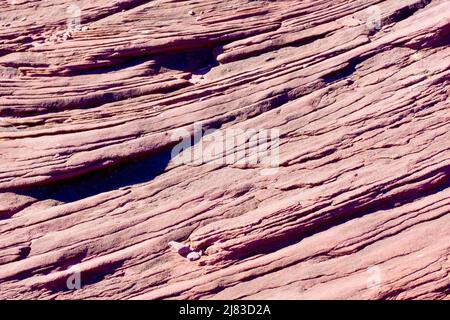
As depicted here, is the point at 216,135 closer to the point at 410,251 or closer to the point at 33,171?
the point at 33,171

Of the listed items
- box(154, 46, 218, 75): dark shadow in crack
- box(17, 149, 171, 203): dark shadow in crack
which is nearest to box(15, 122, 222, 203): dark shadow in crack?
box(17, 149, 171, 203): dark shadow in crack

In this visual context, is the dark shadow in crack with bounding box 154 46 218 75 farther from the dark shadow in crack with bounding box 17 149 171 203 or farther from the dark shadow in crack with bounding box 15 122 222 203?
the dark shadow in crack with bounding box 17 149 171 203

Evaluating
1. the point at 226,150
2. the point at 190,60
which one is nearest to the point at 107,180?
the point at 226,150

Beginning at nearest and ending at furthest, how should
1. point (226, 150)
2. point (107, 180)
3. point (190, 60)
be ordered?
point (107, 180) < point (226, 150) < point (190, 60)

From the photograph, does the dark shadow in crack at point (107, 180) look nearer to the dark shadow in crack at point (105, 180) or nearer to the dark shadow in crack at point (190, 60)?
the dark shadow in crack at point (105, 180)

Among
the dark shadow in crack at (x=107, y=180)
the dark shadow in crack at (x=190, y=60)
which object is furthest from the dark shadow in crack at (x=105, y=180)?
the dark shadow in crack at (x=190, y=60)

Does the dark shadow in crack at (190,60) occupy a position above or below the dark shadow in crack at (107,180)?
above

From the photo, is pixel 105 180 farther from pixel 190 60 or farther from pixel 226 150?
pixel 190 60
